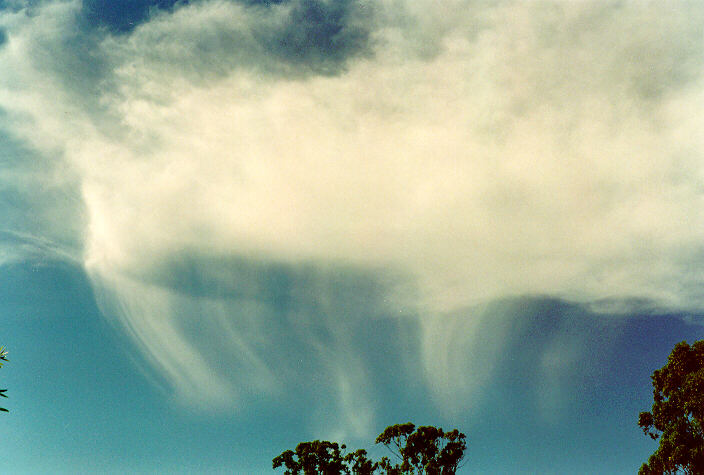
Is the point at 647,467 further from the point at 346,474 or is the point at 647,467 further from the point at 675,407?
the point at 346,474

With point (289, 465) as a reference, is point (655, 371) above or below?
below

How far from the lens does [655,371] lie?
4184cm

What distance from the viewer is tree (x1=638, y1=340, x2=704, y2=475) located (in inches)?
1471

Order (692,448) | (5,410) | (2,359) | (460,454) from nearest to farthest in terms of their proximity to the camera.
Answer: (5,410) → (2,359) → (692,448) → (460,454)

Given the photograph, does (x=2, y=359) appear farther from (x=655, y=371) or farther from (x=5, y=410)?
(x=655, y=371)

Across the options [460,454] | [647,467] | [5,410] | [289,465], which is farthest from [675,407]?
[289,465]

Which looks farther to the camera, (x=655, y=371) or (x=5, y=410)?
(x=655, y=371)

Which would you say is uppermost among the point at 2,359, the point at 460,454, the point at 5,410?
the point at 460,454

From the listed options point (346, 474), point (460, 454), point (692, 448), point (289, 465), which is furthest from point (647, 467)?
point (289, 465)

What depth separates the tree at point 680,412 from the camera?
3738 cm

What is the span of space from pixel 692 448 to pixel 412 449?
1642 inches

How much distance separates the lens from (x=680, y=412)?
129 feet

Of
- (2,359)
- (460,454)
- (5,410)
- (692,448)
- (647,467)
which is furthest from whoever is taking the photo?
(460,454)

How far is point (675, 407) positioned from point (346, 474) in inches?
1922
